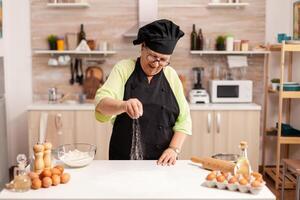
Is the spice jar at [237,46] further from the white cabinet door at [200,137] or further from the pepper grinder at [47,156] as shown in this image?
the pepper grinder at [47,156]

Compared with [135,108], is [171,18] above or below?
above

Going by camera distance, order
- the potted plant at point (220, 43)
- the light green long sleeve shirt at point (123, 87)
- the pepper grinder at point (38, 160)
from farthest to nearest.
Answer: the potted plant at point (220, 43), the light green long sleeve shirt at point (123, 87), the pepper grinder at point (38, 160)

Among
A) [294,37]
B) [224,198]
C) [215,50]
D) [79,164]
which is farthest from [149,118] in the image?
[294,37]

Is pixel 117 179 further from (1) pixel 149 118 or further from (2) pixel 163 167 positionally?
(1) pixel 149 118

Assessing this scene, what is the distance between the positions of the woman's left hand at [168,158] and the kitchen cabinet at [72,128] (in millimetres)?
2129

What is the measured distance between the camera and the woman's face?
2.10m

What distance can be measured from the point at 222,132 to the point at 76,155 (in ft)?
8.17

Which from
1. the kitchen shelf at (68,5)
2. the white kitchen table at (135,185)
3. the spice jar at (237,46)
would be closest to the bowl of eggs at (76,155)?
the white kitchen table at (135,185)

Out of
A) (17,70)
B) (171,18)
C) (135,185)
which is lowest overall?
(135,185)

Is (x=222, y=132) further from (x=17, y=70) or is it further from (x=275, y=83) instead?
(x=17, y=70)

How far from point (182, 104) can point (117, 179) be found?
0.65m

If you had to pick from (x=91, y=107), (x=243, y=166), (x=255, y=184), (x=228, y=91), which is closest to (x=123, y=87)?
(x=243, y=166)

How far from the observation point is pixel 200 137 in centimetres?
434

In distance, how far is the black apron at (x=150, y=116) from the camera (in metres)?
2.28
